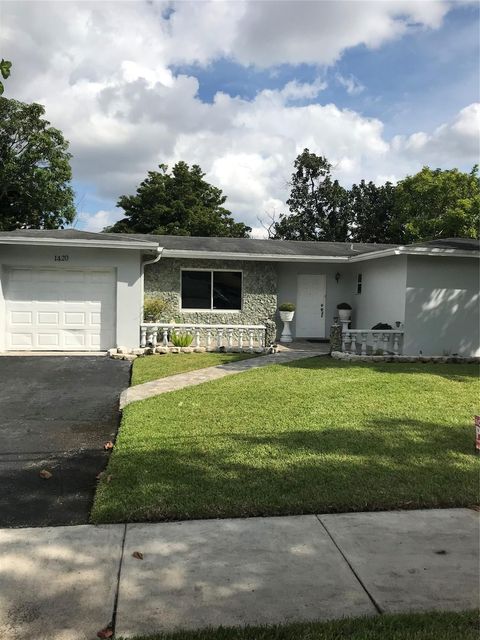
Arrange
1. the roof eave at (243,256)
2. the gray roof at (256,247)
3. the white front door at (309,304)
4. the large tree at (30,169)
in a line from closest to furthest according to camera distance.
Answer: the roof eave at (243,256), the gray roof at (256,247), the white front door at (309,304), the large tree at (30,169)

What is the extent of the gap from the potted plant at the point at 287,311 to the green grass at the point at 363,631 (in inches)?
499

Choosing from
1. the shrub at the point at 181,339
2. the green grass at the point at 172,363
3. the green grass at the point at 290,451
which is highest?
the shrub at the point at 181,339

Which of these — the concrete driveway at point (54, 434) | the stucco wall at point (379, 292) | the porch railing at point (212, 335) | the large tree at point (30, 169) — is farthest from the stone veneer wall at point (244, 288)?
the large tree at point (30, 169)

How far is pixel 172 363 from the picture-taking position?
36.4 feet

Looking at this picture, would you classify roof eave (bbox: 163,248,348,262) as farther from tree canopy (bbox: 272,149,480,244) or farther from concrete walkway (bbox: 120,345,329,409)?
tree canopy (bbox: 272,149,480,244)

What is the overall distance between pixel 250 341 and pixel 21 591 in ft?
35.1

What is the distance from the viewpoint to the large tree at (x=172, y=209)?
1329 inches

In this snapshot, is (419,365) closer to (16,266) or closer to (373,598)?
(373,598)

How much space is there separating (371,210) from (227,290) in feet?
75.3

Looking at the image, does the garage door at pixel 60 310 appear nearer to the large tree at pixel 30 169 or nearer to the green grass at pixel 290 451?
the green grass at pixel 290 451

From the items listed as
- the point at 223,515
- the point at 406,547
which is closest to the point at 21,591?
the point at 223,515

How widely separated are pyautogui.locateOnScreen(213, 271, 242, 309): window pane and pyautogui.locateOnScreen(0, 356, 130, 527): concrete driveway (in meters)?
4.94

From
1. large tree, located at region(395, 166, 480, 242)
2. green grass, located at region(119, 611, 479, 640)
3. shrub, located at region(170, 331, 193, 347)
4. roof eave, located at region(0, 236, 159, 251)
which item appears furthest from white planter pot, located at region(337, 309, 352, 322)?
large tree, located at region(395, 166, 480, 242)

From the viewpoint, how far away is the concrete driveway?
4.04 metres
